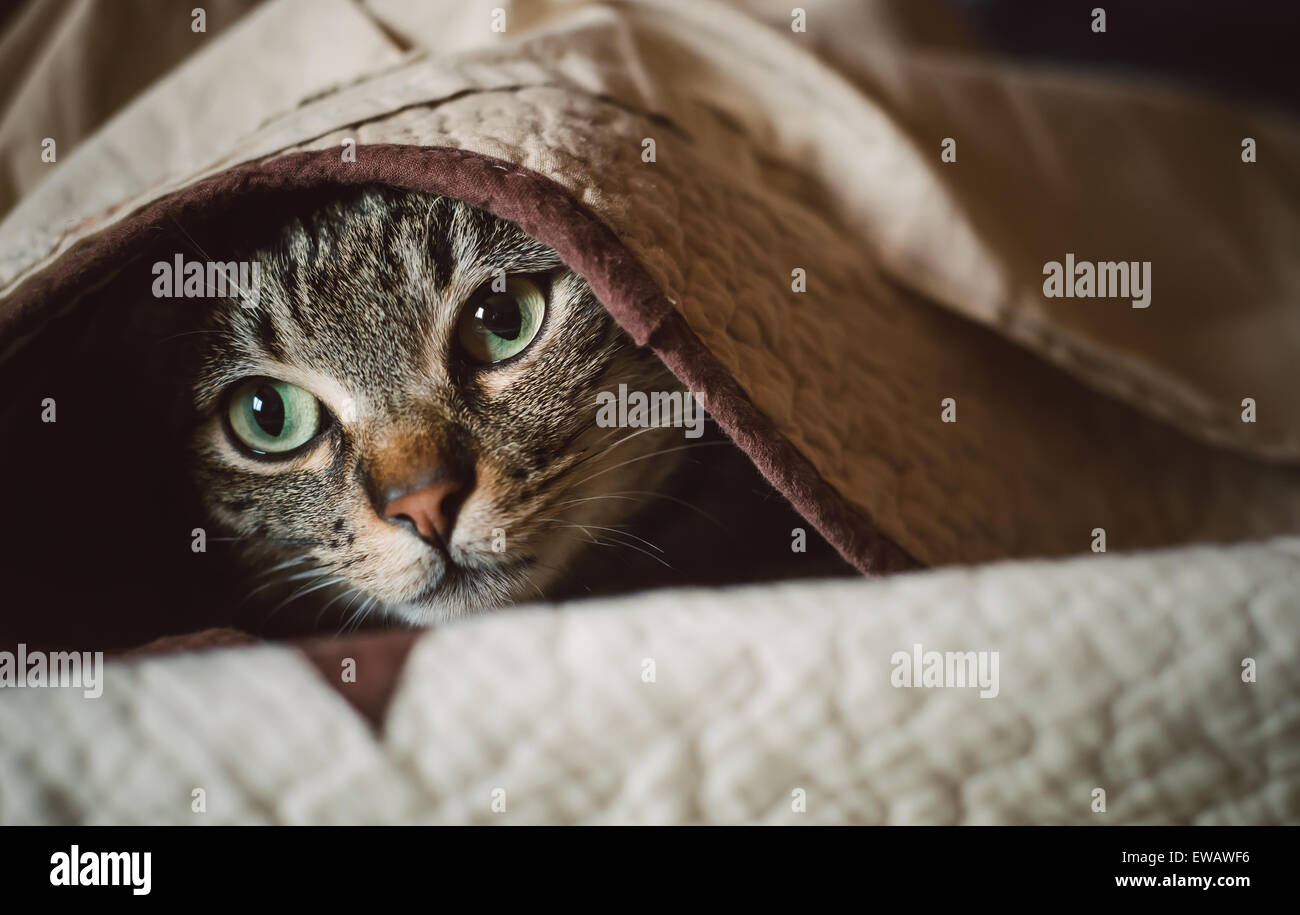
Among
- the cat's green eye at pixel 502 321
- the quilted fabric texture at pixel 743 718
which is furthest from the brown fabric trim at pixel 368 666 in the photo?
the cat's green eye at pixel 502 321

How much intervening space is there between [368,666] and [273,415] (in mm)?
334

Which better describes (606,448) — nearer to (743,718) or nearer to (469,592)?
(469,592)

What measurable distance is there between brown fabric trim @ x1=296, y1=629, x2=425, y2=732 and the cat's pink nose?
161 mm

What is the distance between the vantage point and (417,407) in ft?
1.90

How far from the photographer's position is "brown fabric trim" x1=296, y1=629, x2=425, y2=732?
380 millimetres

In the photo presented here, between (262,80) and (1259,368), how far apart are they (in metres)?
1.01

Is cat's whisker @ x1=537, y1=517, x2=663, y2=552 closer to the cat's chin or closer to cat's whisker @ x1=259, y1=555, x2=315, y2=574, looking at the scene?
the cat's chin

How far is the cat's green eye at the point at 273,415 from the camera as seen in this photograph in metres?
0.63

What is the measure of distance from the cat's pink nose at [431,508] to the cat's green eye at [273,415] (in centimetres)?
13

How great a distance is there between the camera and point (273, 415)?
2.10 ft

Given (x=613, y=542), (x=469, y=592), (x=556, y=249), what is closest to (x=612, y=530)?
(x=613, y=542)

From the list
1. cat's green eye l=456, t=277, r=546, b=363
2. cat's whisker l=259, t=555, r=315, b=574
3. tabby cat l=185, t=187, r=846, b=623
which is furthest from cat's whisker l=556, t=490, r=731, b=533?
cat's whisker l=259, t=555, r=315, b=574
